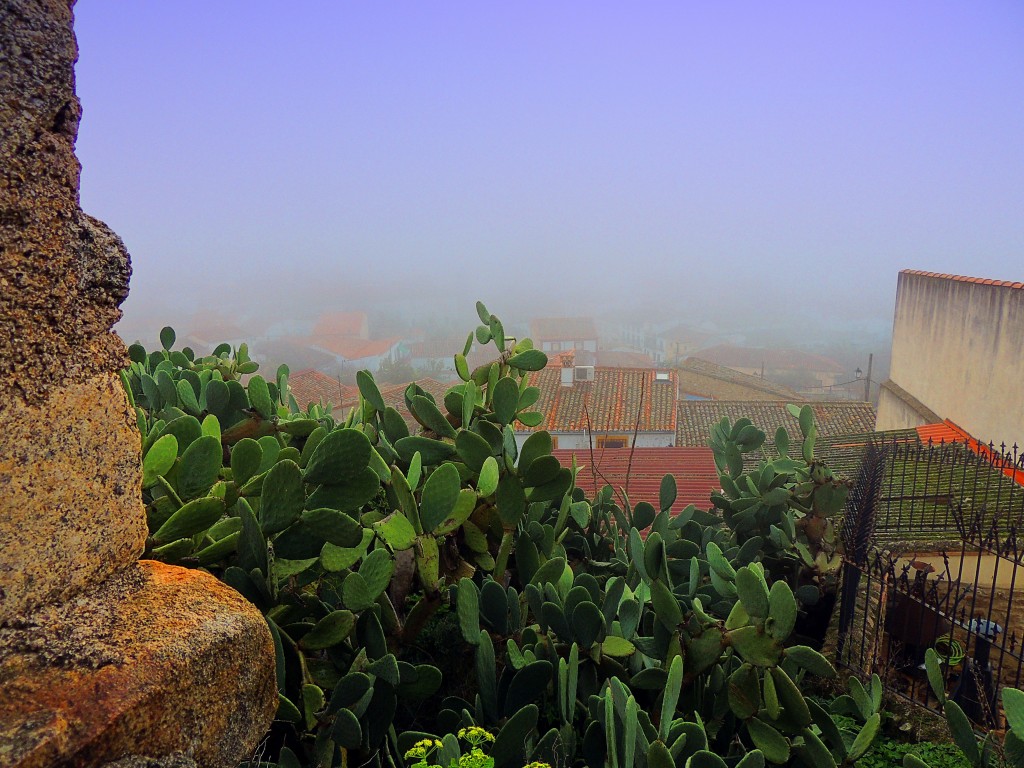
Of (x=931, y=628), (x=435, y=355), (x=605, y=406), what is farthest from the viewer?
(x=435, y=355)

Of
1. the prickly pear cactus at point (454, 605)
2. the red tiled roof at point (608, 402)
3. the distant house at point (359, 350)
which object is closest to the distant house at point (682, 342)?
the distant house at point (359, 350)

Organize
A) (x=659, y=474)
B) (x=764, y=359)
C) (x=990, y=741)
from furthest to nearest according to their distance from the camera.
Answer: (x=764, y=359) → (x=659, y=474) → (x=990, y=741)

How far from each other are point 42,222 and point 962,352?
13.2m

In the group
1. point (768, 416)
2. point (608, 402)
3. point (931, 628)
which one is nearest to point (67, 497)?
point (931, 628)

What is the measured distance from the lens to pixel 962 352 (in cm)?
1208

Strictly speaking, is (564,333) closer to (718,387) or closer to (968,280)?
(718,387)

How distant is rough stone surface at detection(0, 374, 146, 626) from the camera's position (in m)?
1.06

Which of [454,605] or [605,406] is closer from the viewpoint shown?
[454,605]

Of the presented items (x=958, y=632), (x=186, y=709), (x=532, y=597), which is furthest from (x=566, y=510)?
(x=958, y=632)

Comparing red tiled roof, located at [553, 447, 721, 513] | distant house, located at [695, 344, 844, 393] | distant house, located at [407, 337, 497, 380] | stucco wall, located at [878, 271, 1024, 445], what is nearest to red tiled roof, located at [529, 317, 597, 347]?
distant house, located at [407, 337, 497, 380]

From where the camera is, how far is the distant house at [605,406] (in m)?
19.8

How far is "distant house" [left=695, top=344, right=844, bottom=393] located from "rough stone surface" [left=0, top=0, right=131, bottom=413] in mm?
60879

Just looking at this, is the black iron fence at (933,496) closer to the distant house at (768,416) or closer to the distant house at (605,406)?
the distant house at (605,406)

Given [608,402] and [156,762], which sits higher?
[156,762]
